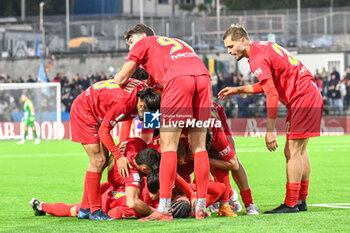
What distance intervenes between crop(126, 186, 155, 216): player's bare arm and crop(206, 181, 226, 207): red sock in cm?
73

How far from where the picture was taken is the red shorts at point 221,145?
8.95 metres

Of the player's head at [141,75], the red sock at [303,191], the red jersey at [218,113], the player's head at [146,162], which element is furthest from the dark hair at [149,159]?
the red sock at [303,191]

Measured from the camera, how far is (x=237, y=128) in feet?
111

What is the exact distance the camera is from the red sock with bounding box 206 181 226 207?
8797 millimetres

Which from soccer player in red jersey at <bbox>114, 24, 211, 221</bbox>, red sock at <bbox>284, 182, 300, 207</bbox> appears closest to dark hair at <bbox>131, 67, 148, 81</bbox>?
soccer player in red jersey at <bbox>114, 24, 211, 221</bbox>

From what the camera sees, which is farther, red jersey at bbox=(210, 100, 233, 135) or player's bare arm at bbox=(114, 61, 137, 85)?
red jersey at bbox=(210, 100, 233, 135)

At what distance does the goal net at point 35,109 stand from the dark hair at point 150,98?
25002 mm

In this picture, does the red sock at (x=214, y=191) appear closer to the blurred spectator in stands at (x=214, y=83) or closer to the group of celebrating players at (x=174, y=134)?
the group of celebrating players at (x=174, y=134)

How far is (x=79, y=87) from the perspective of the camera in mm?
36875

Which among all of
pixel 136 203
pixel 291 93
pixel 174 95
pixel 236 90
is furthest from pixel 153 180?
pixel 291 93

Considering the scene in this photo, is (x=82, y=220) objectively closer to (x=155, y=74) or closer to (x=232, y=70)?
(x=155, y=74)

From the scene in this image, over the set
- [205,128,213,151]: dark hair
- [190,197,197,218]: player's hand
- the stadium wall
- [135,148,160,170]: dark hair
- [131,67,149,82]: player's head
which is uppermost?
[131,67,149,82]: player's head

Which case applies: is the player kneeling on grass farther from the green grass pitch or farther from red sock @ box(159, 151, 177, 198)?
red sock @ box(159, 151, 177, 198)

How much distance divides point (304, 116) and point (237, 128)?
24.8 meters
